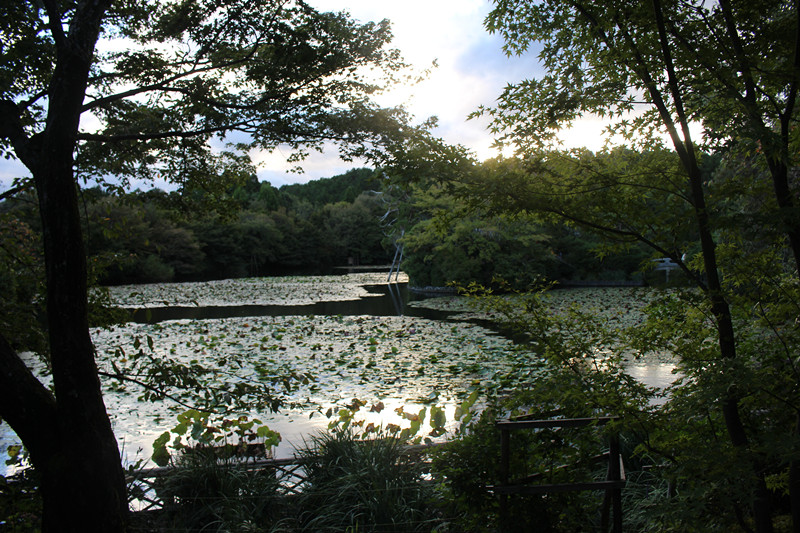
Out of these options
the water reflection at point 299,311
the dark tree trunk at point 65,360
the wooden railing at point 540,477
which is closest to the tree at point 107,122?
the dark tree trunk at point 65,360

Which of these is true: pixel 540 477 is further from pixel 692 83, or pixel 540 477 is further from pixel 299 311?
pixel 299 311

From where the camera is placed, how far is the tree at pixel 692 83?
252 centimetres

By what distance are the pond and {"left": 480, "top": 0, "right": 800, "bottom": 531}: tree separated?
2.52m

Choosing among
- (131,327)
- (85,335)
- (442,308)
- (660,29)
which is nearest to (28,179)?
(85,335)

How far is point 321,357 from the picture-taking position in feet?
29.6

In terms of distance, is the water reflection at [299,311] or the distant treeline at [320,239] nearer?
the distant treeline at [320,239]

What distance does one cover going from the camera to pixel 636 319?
40.7 ft

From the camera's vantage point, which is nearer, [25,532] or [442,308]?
[25,532]

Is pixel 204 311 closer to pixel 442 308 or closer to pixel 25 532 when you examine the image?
pixel 442 308

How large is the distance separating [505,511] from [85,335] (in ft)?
8.64

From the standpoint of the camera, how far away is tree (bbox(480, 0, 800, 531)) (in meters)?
2.52

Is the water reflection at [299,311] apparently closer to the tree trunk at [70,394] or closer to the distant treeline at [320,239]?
the distant treeline at [320,239]

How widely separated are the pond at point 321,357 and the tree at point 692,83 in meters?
2.52

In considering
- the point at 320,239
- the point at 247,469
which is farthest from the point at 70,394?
the point at 320,239
